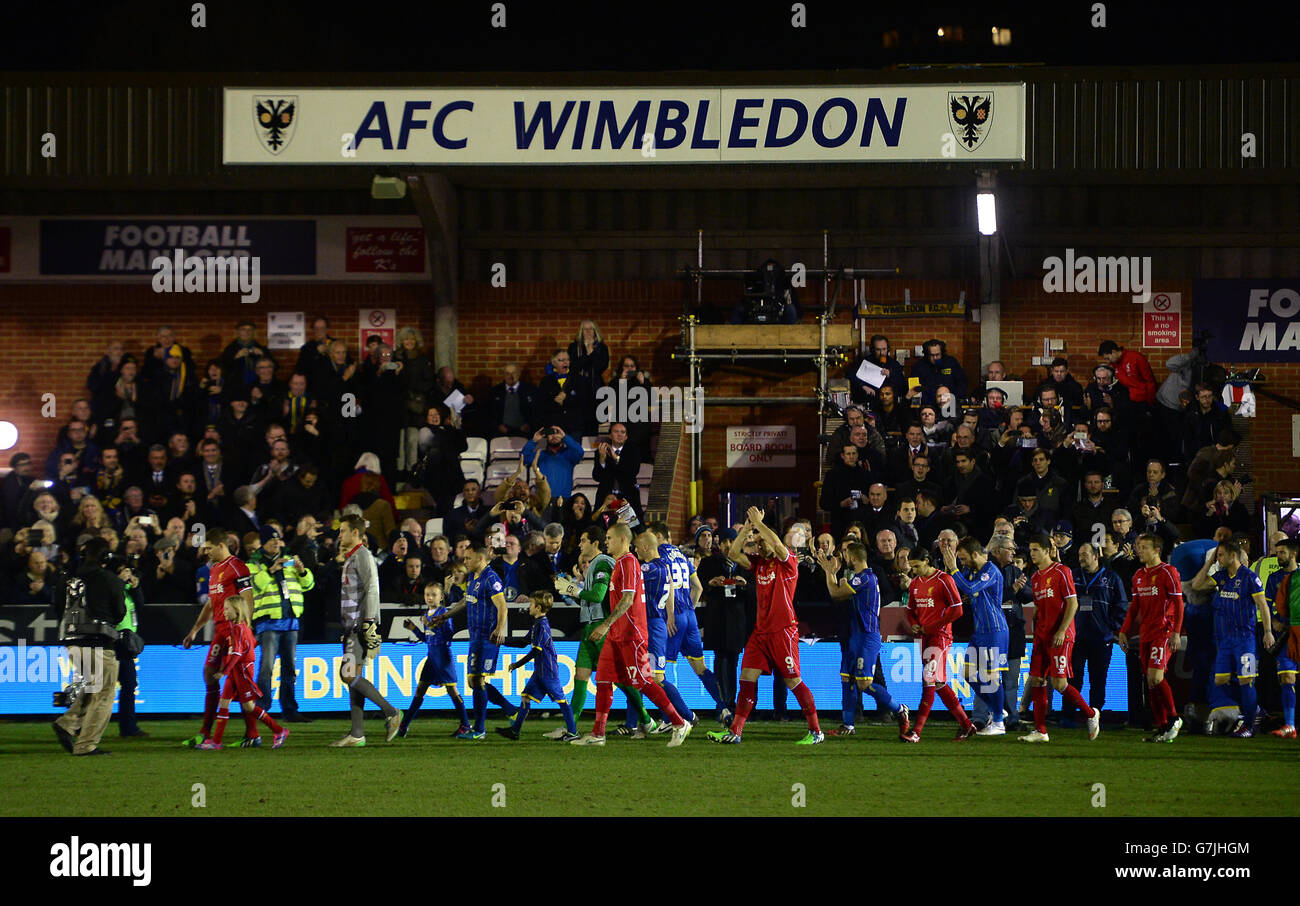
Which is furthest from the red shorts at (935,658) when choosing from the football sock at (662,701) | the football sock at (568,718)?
the football sock at (568,718)

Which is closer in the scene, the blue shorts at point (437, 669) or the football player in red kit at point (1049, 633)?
the football player in red kit at point (1049, 633)

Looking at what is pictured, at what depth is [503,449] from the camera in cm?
2200

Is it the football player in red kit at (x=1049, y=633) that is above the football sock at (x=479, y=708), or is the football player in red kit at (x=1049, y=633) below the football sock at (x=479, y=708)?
above

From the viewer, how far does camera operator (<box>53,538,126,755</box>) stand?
1380cm

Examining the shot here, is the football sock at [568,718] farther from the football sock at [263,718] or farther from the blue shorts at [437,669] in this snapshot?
the football sock at [263,718]

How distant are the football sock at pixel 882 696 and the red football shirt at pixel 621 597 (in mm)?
2928

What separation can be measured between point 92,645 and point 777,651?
580 cm

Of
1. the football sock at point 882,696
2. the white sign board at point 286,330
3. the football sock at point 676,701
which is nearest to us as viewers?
the football sock at point 676,701

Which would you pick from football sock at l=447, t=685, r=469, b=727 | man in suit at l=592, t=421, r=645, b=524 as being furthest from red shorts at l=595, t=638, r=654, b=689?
man in suit at l=592, t=421, r=645, b=524

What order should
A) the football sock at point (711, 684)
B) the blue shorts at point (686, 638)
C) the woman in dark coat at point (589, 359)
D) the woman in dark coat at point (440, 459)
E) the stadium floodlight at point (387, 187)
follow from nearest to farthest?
1. the blue shorts at point (686, 638)
2. the football sock at point (711, 684)
3. the stadium floodlight at point (387, 187)
4. the woman in dark coat at point (440, 459)
5. the woman in dark coat at point (589, 359)

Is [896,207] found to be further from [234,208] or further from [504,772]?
[504,772]

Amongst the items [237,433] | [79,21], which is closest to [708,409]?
[237,433]

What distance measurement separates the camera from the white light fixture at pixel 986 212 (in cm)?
2123

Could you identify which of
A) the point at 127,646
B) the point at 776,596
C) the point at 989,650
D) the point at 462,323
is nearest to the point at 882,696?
the point at 989,650
